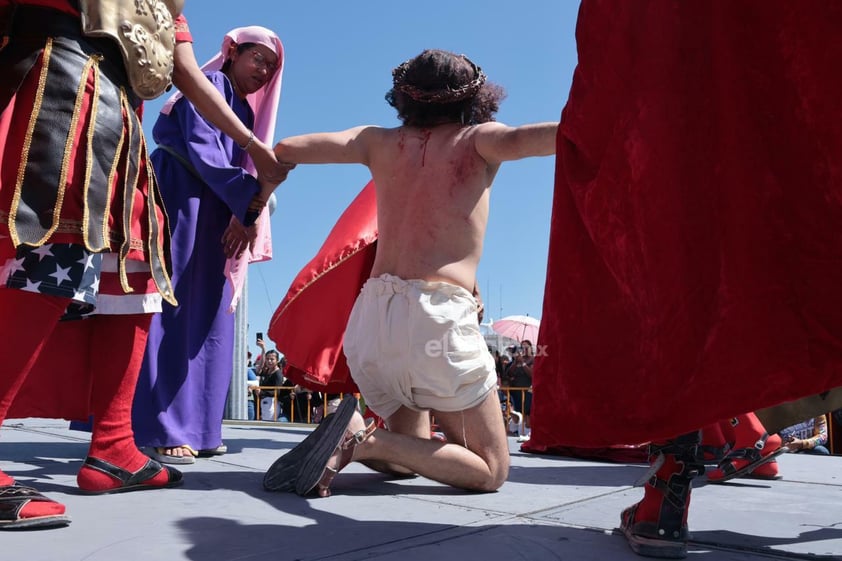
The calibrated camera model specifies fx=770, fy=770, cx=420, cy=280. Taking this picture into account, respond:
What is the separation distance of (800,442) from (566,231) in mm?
2011

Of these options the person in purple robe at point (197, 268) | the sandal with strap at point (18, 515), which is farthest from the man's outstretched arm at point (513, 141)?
the sandal with strap at point (18, 515)

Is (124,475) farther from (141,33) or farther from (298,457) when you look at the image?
(141,33)

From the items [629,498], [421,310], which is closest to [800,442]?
[629,498]

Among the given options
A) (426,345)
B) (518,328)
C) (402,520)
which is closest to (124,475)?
(402,520)

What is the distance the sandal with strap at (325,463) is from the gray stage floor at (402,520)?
49 mm

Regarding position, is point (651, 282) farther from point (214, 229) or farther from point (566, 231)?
point (214, 229)

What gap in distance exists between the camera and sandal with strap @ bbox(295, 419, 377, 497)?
220 centimetres

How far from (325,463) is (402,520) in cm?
39

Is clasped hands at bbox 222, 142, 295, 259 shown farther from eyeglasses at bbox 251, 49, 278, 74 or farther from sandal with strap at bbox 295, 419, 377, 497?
sandal with strap at bbox 295, 419, 377, 497

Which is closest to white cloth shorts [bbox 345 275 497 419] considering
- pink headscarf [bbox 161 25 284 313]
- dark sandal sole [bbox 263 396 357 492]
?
dark sandal sole [bbox 263 396 357 492]

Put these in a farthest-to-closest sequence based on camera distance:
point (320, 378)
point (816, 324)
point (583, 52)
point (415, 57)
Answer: point (320, 378) < point (415, 57) < point (583, 52) < point (816, 324)

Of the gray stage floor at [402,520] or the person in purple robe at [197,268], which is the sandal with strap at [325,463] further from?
the person in purple robe at [197,268]

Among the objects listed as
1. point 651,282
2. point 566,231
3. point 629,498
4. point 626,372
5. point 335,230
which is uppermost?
point 335,230

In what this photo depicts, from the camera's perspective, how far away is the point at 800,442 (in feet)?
10.1
